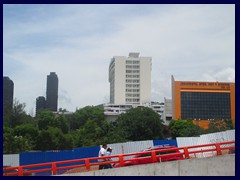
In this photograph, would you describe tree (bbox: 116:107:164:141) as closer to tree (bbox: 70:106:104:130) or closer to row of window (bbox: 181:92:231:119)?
tree (bbox: 70:106:104:130)

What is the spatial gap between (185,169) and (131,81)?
435 feet

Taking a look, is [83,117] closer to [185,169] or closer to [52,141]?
[52,141]

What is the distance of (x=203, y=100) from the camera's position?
397ft

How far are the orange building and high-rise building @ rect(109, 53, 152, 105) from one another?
2889cm

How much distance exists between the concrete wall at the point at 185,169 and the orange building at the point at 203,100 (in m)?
104

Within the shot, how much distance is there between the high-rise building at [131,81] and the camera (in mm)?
146750

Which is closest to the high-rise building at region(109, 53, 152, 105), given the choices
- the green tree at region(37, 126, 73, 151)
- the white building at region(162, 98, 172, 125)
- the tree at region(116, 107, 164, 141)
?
the white building at region(162, 98, 172, 125)

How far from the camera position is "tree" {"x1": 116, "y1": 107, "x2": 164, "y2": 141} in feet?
219

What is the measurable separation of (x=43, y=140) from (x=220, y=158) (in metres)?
37.5

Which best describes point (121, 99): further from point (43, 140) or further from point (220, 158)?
point (220, 158)

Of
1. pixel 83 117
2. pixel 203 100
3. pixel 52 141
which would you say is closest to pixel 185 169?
pixel 52 141

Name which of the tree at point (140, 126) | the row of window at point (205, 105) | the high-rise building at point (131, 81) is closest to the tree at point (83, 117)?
the row of window at point (205, 105)
